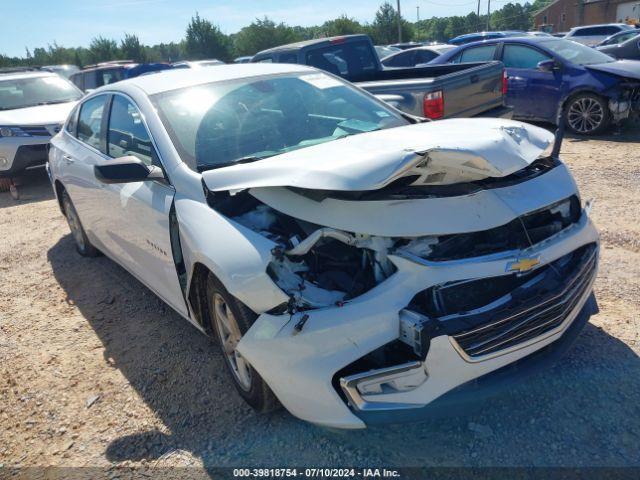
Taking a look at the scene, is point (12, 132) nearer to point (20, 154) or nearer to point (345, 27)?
point (20, 154)

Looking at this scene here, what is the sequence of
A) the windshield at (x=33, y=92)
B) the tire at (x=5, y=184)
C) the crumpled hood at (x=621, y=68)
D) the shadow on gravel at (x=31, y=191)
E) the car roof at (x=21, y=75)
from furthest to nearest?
the car roof at (x=21, y=75), the windshield at (x=33, y=92), the tire at (x=5, y=184), the shadow on gravel at (x=31, y=191), the crumpled hood at (x=621, y=68)

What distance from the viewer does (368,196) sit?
2.46 metres

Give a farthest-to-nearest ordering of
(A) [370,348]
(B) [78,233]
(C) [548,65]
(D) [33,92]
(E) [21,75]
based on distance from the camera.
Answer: (E) [21,75] → (D) [33,92] → (C) [548,65] → (B) [78,233] → (A) [370,348]

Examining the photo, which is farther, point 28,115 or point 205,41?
point 205,41

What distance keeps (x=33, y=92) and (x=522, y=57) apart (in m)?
9.00

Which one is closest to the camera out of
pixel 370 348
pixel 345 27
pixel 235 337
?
pixel 370 348

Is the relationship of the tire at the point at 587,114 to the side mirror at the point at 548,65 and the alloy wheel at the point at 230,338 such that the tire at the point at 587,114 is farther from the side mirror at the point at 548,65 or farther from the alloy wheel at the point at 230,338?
the alloy wheel at the point at 230,338

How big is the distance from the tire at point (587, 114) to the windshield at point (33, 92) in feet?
29.1

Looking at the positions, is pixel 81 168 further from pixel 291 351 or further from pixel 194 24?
pixel 194 24

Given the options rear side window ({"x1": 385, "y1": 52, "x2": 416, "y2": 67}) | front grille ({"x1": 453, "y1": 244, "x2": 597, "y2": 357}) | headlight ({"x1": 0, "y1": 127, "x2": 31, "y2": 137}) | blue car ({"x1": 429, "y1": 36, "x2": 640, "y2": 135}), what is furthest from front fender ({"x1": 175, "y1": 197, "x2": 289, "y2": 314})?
rear side window ({"x1": 385, "y1": 52, "x2": 416, "y2": 67})

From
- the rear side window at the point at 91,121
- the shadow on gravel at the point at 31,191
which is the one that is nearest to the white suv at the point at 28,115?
the shadow on gravel at the point at 31,191

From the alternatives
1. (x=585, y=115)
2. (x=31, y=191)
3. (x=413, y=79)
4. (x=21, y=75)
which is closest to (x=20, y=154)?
(x=31, y=191)

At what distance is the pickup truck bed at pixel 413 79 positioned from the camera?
5.91 metres

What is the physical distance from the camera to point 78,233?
535cm
